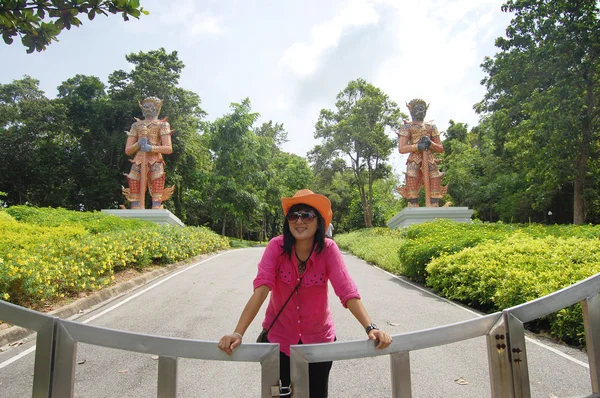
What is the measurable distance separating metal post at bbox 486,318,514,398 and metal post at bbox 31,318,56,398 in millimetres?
1764

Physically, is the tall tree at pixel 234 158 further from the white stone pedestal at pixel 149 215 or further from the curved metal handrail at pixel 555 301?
the curved metal handrail at pixel 555 301

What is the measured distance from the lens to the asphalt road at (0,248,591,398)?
3.28 meters

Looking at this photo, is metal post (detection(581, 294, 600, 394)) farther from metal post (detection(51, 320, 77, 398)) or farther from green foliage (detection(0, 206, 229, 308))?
green foliage (detection(0, 206, 229, 308))

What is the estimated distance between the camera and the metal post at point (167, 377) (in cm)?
154

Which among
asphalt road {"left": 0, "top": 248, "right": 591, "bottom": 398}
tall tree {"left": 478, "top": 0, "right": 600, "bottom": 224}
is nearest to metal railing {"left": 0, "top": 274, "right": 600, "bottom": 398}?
asphalt road {"left": 0, "top": 248, "right": 591, "bottom": 398}

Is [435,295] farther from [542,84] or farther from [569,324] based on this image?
[542,84]

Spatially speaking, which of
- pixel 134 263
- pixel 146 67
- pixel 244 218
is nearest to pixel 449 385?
pixel 134 263

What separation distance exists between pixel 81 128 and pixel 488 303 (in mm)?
28907

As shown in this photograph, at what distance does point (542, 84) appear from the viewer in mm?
16219

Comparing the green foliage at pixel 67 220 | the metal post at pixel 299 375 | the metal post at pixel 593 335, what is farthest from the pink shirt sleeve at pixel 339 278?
the green foliage at pixel 67 220

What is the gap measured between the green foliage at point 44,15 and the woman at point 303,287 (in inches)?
74.2

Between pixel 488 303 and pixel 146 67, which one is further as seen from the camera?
pixel 146 67

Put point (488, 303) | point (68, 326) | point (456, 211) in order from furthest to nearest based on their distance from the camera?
point (456, 211), point (488, 303), point (68, 326)

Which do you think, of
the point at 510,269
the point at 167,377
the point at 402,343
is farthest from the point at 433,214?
the point at 167,377
